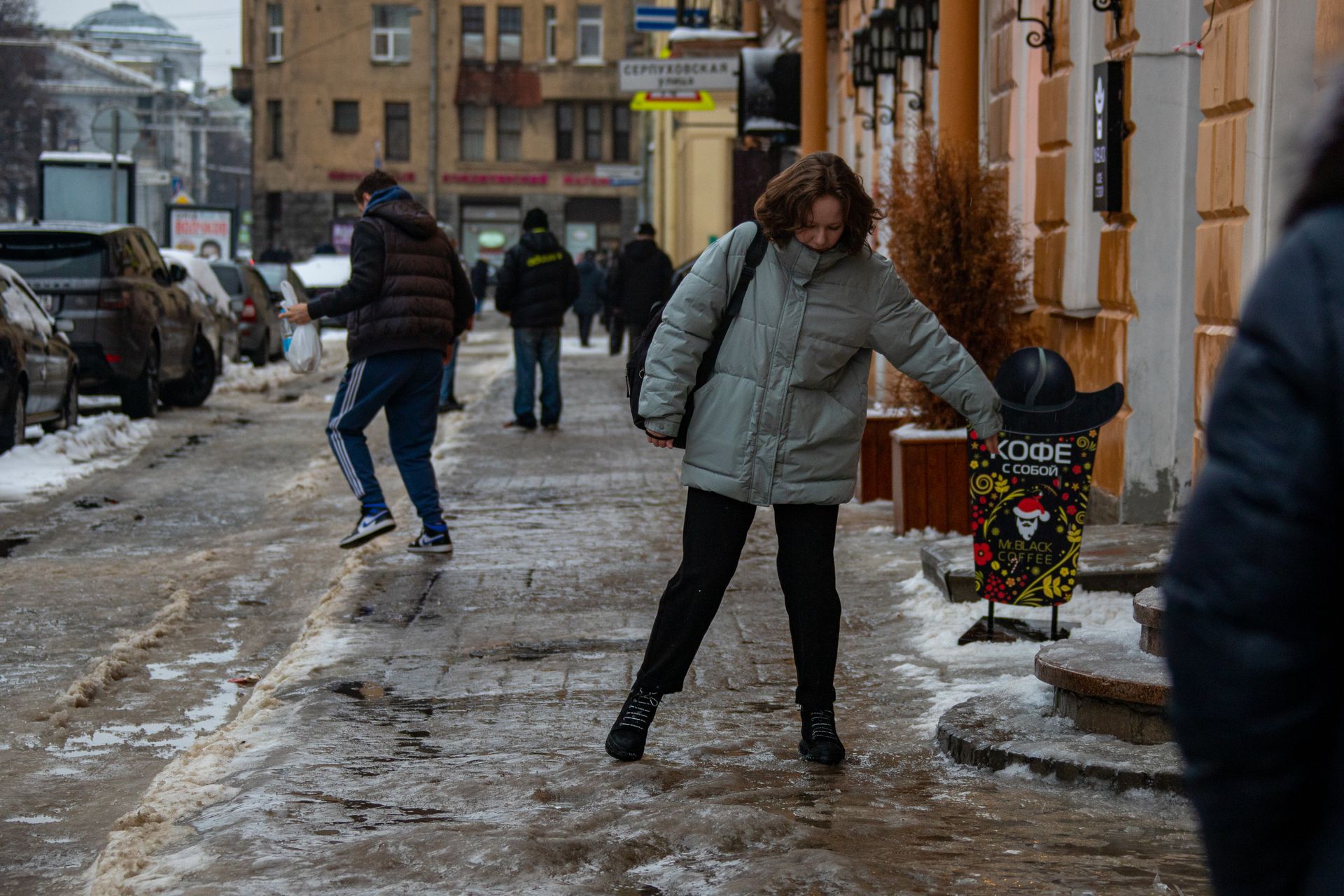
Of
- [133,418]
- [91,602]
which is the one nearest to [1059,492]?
[91,602]

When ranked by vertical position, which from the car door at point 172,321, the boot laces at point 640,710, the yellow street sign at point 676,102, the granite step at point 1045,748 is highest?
the yellow street sign at point 676,102

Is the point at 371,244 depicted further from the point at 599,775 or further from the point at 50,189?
the point at 50,189

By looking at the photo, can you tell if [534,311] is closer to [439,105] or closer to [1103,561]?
[1103,561]

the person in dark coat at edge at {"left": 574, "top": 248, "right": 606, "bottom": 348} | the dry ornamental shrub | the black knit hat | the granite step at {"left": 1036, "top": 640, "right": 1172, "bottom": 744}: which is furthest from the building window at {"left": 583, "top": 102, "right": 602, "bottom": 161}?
the granite step at {"left": 1036, "top": 640, "right": 1172, "bottom": 744}

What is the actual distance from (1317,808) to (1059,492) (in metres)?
4.44

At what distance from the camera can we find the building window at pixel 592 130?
59250mm

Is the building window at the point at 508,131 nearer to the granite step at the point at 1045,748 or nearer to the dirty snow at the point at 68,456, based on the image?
the dirty snow at the point at 68,456

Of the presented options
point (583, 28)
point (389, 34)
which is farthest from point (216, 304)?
point (583, 28)

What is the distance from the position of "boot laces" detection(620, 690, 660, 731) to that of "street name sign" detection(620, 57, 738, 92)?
55.7ft

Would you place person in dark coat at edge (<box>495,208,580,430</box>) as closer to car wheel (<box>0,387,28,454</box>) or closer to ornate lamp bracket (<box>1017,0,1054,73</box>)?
car wheel (<box>0,387,28,454</box>)

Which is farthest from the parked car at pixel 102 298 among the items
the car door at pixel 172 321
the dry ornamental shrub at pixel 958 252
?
the dry ornamental shrub at pixel 958 252

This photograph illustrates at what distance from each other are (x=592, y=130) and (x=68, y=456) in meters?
47.3

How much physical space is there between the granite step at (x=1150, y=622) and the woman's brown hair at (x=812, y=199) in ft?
4.35

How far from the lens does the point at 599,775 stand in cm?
462
